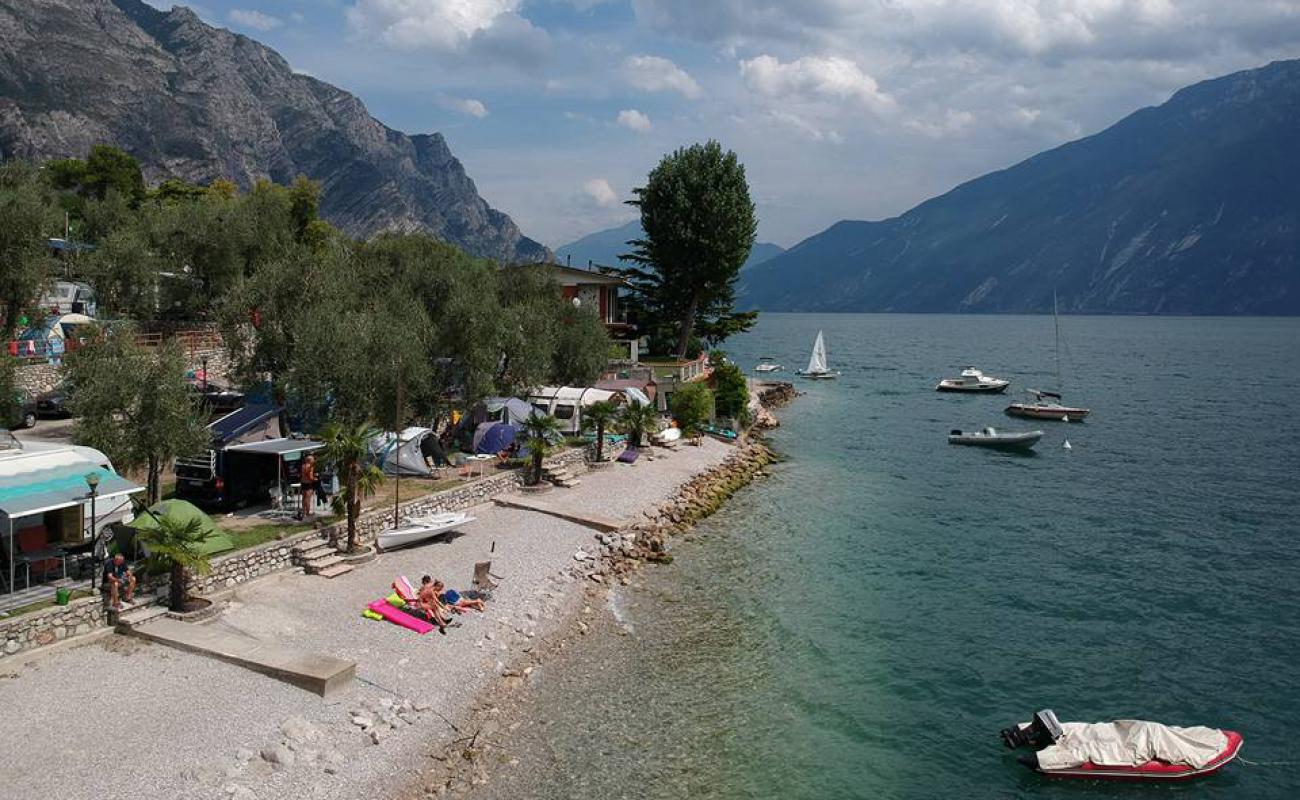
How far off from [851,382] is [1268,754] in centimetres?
8640

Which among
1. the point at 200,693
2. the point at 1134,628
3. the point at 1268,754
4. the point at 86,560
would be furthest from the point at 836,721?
the point at 86,560

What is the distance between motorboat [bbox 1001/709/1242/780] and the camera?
1708 cm

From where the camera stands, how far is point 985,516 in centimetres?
3866

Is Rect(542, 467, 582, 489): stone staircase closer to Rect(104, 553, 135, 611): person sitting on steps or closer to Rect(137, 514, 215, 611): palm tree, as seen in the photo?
Rect(137, 514, 215, 611): palm tree

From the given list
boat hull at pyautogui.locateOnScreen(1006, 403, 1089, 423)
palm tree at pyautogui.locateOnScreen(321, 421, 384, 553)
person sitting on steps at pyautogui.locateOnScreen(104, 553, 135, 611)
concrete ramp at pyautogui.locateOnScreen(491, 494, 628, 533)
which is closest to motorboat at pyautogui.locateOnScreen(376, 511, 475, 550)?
palm tree at pyautogui.locateOnScreen(321, 421, 384, 553)

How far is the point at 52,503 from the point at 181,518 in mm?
2647

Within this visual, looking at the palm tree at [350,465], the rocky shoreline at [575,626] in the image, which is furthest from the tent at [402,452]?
the rocky shoreline at [575,626]

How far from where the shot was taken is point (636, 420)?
143ft

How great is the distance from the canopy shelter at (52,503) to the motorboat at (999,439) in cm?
5086

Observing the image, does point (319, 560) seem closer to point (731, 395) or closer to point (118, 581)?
point (118, 581)

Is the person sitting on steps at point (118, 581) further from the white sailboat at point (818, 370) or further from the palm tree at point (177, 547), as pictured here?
the white sailboat at point (818, 370)

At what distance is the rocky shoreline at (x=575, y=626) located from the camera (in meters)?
15.6

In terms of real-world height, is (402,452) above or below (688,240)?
below

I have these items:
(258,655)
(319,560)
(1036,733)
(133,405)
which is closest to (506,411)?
(319,560)
